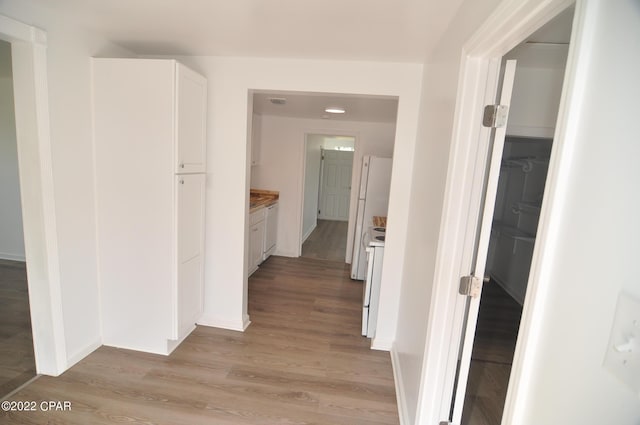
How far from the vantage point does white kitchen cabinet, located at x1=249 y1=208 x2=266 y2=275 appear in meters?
4.05

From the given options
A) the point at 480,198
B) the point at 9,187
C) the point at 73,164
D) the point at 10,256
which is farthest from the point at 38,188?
the point at 10,256

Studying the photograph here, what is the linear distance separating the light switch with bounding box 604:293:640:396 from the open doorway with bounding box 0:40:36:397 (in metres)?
2.93

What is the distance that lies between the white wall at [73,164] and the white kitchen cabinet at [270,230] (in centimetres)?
250

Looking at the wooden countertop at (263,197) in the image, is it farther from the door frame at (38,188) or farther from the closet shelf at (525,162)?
the closet shelf at (525,162)

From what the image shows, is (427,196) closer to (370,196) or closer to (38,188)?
(370,196)

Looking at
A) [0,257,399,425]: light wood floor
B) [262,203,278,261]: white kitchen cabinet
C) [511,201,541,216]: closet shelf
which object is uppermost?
[511,201,541,216]: closet shelf

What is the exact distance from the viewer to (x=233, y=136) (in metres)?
2.50

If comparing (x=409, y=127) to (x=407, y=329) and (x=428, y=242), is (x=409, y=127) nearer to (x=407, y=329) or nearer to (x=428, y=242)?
(x=428, y=242)

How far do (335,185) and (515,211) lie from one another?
5.09 meters

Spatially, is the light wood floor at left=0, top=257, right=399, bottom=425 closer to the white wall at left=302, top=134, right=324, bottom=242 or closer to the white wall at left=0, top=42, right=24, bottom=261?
the white wall at left=0, top=42, right=24, bottom=261

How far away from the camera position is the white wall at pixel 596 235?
510 millimetres

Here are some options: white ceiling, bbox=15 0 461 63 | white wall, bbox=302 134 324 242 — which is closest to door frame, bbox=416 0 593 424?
white ceiling, bbox=15 0 461 63

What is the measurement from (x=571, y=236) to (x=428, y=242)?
42.7 inches

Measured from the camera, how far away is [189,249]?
2.40 metres
